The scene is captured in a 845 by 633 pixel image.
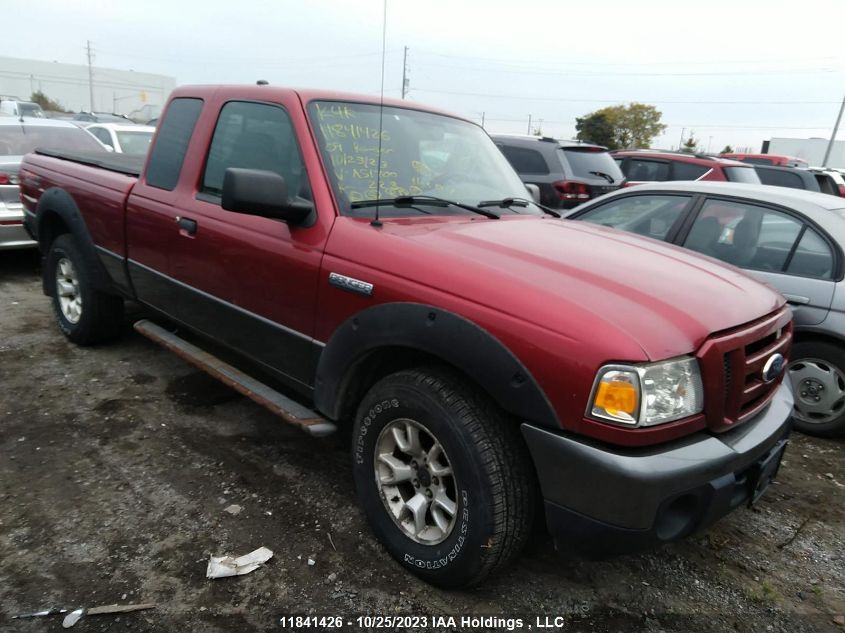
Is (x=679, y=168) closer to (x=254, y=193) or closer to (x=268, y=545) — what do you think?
(x=254, y=193)

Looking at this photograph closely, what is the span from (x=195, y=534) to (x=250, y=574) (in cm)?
39

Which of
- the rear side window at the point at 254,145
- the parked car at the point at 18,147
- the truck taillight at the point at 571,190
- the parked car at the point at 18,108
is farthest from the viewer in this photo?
the parked car at the point at 18,108

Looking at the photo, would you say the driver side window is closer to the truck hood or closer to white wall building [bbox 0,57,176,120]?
the truck hood

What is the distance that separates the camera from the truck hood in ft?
6.56

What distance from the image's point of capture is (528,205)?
11.4 ft

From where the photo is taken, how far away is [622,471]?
1874 millimetres

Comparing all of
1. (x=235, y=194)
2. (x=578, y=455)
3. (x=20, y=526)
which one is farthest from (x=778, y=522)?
(x=20, y=526)

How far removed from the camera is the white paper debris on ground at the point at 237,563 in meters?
2.50

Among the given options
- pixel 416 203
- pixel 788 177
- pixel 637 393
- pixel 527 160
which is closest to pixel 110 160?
pixel 416 203

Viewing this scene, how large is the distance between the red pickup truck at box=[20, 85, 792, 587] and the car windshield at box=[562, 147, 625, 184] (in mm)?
5542

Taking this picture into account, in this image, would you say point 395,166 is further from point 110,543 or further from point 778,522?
point 778,522

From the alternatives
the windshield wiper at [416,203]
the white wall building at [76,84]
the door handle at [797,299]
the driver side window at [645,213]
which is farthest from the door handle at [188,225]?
the white wall building at [76,84]

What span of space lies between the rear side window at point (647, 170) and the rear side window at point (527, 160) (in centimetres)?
200

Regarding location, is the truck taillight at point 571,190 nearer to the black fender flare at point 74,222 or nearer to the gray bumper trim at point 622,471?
the black fender flare at point 74,222
